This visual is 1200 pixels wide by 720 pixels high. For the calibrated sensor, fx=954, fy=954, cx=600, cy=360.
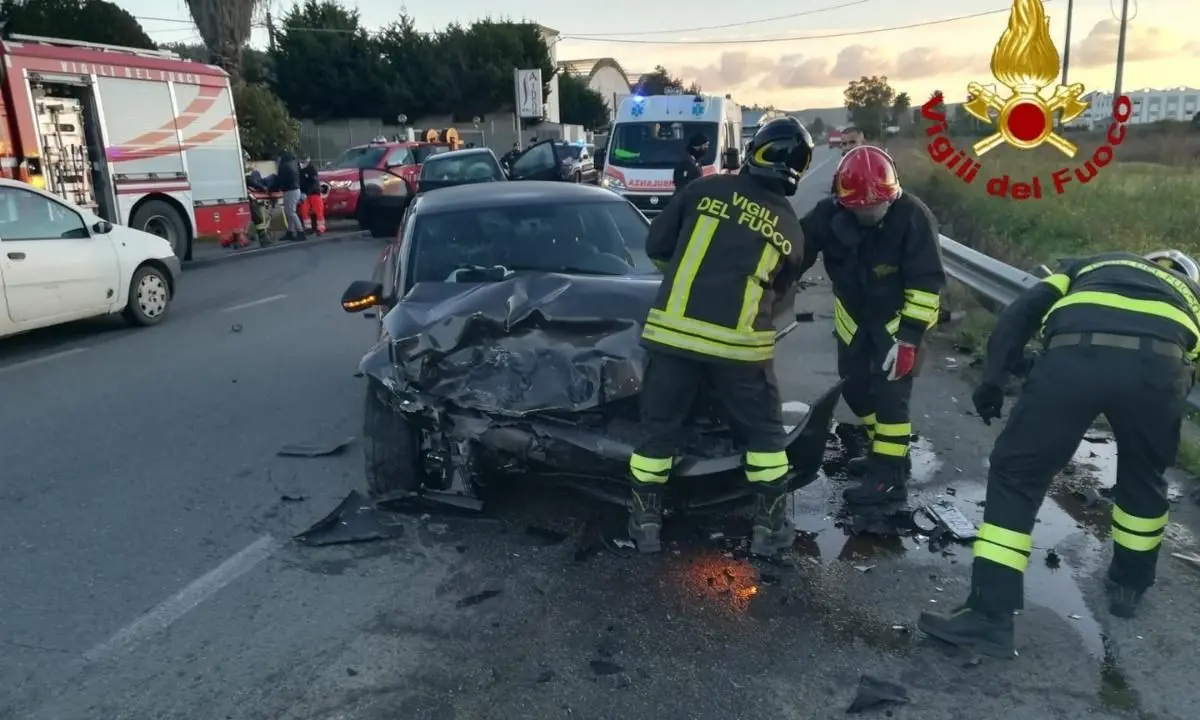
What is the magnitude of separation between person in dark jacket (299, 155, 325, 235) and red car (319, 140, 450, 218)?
0.53m

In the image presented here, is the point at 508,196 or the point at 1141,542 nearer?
the point at 1141,542

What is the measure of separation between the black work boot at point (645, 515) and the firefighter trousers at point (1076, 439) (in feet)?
4.23

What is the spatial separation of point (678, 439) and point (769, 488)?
Answer: 0.44 metres

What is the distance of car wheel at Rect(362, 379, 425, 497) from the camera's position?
4629 millimetres

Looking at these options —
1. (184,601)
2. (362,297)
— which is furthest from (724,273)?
(184,601)

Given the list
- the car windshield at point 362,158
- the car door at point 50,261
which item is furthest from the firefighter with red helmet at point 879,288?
the car windshield at point 362,158

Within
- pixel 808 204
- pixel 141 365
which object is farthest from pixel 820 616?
pixel 808 204

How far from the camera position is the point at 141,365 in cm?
822

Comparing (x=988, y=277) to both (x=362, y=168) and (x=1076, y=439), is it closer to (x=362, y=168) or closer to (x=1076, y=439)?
(x=1076, y=439)

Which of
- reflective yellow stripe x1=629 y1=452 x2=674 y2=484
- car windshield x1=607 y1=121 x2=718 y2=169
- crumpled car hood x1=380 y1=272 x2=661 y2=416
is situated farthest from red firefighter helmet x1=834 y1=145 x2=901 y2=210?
car windshield x1=607 y1=121 x2=718 y2=169

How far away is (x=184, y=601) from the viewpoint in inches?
155

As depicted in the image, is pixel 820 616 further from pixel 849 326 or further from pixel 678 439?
pixel 849 326

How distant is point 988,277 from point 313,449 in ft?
19.8

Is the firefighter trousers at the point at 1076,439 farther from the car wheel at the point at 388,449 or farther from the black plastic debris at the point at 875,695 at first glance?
the car wheel at the point at 388,449
